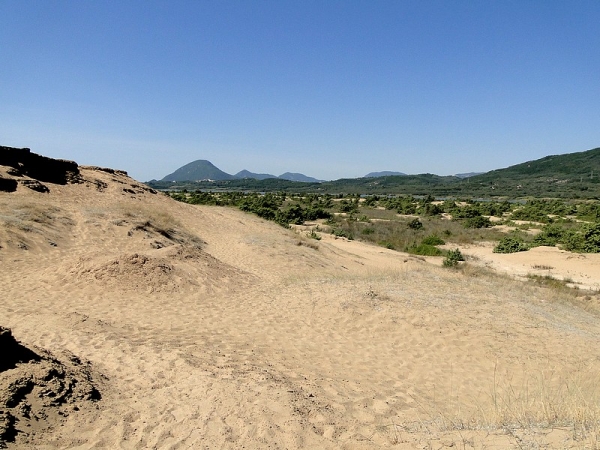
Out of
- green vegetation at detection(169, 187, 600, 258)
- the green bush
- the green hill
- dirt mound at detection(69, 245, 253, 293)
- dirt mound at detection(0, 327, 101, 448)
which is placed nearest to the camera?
dirt mound at detection(0, 327, 101, 448)

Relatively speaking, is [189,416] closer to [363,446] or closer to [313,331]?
[363,446]

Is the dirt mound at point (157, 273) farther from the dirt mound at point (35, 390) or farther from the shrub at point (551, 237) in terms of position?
the shrub at point (551, 237)

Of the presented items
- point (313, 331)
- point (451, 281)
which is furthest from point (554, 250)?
point (313, 331)

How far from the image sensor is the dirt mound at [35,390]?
379 centimetres

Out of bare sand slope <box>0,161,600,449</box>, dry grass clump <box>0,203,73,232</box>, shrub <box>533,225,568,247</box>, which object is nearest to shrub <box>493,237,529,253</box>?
shrub <box>533,225,568,247</box>

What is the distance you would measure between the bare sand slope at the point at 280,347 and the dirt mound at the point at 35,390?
76 mm

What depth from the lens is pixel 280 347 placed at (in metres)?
7.76

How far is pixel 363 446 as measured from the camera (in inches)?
165

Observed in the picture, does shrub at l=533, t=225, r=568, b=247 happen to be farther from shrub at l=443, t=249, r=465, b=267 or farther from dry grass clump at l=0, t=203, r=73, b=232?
dry grass clump at l=0, t=203, r=73, b=232

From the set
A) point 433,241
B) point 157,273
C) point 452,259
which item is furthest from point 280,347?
point 433,241

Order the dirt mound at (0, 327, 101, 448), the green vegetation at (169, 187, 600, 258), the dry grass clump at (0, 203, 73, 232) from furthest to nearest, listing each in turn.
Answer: the green vegetation at (169, 187, 600, 258) → the dry grass clump at (0, 203, 73, 232) → the dirt mound at (0, 327, 101, 448)

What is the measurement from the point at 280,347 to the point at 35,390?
14.4ft

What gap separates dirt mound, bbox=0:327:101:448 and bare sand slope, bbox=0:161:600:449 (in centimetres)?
8

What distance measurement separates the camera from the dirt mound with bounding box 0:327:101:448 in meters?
3.79
